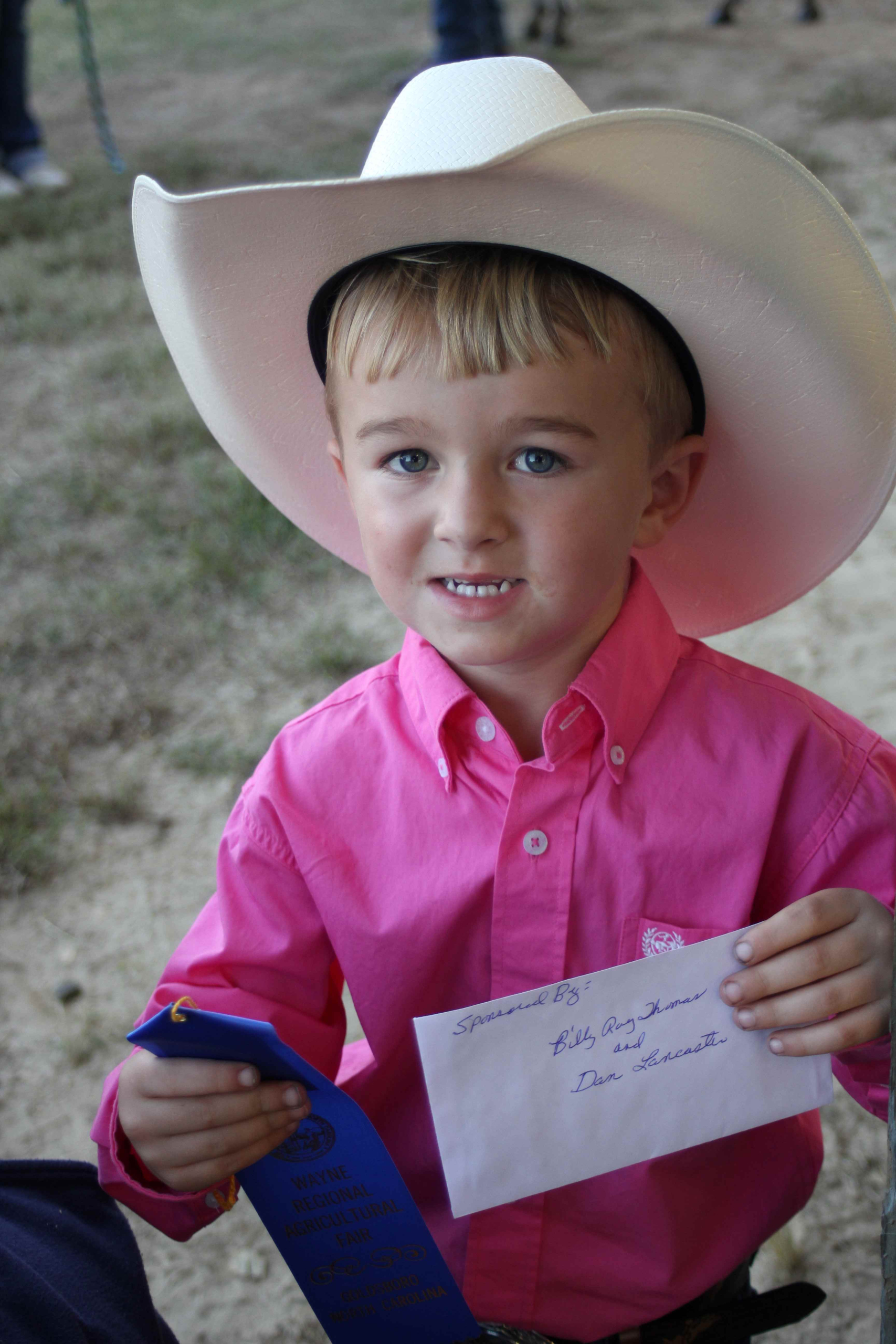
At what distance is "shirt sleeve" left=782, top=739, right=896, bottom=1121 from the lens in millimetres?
989

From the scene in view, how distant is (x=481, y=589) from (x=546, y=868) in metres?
0.24

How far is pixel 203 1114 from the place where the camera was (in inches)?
34.2

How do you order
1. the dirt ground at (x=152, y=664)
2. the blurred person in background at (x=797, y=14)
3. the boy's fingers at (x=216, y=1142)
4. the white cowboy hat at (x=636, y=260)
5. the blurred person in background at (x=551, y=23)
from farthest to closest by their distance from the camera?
the blurred person in background at (x=797, y=14) < the blurred person in background at (x=551, y=23) < the dirt ground at (x=152, y=664) < the boy's fingers at (x=216, y=1142) < the white cowboy hat at (x=636, y=260)

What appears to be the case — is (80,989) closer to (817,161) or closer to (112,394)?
(112,394)

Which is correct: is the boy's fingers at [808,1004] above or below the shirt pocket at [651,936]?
above

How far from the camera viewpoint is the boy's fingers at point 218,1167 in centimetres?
88

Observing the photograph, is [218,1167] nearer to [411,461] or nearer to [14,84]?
[411,461]

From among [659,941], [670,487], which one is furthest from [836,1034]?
[670,487]

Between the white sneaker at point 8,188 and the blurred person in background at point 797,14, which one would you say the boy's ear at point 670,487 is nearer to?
the white sneaker at point 8,188

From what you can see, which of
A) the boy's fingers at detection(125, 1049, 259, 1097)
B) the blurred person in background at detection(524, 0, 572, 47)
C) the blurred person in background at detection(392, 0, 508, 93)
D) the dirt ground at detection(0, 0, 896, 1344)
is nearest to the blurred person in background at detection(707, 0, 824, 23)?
the blurred person in background at detection(524, 0, 572, 47)

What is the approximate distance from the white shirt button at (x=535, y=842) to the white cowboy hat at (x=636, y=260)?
1.22 ft

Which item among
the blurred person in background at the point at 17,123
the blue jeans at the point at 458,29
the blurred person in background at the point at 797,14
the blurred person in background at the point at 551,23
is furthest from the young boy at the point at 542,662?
the blurred person in background at the point at 797,14

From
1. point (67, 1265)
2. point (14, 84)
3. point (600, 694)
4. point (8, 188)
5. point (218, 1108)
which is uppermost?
point (600, 694)

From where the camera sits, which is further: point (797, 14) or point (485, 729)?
point (797, 14)
